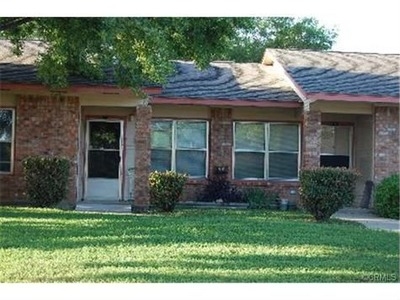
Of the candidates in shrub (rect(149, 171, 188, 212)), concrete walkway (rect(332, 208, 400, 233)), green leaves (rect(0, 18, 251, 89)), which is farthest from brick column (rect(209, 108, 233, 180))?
green leaves (rect(0, 18, 251, 89))

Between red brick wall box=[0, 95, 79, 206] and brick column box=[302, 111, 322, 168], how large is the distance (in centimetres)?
547

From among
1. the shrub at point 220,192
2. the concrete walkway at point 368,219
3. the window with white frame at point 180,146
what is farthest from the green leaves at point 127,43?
the concrete walkway at point 368,219

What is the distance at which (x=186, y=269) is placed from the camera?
8.48 meters

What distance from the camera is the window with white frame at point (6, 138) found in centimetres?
1720

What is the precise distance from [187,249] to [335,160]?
34.7 ft

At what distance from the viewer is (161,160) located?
62.2 feet

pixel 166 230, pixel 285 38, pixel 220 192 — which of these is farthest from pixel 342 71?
pixel 285 38

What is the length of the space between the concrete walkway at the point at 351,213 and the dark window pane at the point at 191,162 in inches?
74.9

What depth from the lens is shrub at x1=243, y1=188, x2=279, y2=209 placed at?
18.0 m

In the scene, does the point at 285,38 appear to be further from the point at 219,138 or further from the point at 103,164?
the point at 103,164

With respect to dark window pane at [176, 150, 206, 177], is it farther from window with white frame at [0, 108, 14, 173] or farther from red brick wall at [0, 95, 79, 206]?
window with white frame at [0, 108, 14, 173]

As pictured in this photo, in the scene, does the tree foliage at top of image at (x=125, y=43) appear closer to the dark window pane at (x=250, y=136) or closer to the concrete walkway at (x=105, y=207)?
the concrete walkway at (x=105, y=207)
